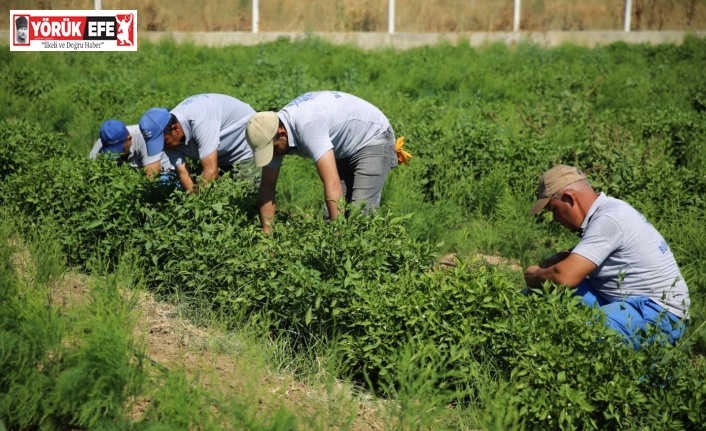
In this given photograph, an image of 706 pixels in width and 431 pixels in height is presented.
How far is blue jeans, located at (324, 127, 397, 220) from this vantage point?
20.1ft

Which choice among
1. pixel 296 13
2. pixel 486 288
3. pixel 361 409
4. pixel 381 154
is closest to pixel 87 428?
pixel 361 409

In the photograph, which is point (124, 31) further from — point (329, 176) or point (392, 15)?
point (329, 176)

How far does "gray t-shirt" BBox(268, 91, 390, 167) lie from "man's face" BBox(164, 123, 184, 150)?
113 centimetres

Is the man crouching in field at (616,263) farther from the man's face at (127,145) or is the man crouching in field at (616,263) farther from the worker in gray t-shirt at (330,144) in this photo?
the man's face at (127,145)

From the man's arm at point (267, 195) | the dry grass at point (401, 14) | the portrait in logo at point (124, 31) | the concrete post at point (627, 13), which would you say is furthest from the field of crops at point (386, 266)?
the concrete post at point (627, 13)

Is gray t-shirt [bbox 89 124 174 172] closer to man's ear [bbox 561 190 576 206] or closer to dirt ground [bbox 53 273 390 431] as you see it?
dirt ground [bbox 53 273 390 431]

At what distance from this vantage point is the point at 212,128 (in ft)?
22.0

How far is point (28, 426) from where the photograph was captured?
14.5 feet

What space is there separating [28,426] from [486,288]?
2739mm

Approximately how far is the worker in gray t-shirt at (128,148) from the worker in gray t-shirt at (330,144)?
1.63m

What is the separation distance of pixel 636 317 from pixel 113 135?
5003mm

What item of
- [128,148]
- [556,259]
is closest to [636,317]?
[556,259]

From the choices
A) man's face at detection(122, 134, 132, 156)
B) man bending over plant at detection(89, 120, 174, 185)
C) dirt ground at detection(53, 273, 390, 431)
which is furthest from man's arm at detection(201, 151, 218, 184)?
man's face at detection(122, 134, 132, 156)

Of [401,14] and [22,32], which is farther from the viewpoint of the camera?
[401,14]
